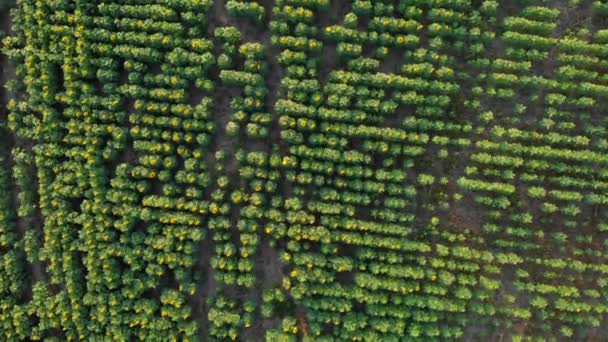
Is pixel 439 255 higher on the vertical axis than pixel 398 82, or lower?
lower

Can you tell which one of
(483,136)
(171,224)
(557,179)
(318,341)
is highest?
(483,136)

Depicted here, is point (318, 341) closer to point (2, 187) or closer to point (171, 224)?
point (171, 224)

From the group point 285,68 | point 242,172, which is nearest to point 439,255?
point 242,172

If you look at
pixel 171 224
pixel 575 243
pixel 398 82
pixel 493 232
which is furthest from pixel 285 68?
pixel 575 243

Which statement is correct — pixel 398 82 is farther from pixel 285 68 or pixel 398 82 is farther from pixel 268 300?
pixel 268 300

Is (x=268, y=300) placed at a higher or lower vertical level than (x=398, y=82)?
lower

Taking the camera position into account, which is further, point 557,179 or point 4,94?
point 4,94
